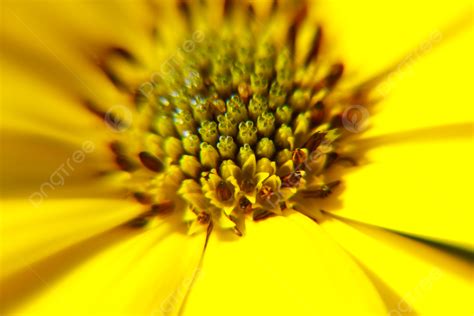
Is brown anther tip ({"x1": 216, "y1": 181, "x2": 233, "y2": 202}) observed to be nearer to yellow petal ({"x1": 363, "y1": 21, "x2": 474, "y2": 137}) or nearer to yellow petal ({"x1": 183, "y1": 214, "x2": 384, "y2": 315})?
yellow petal ({"x1": 183, "y1": 214, "x2": 384, "y2": 315})

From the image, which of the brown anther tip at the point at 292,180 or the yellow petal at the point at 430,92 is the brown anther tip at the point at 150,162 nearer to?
the brown anther tip at the point at 292,180

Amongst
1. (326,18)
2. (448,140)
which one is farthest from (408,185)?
(326,18)

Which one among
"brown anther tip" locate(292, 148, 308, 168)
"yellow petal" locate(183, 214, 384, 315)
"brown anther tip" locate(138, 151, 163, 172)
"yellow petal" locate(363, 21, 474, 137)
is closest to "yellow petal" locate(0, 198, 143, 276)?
"brown anther tip" locate(138, 151, 163, 172)

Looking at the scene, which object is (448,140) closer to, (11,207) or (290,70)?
(290,70)

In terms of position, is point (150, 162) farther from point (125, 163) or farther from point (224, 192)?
point (224, 192)

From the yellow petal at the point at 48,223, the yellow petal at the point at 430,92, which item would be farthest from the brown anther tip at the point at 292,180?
the yellow petal at the point at 48,223
